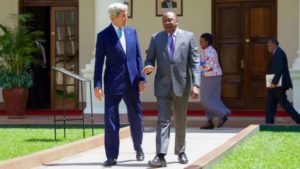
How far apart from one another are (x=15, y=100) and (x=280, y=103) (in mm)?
5804

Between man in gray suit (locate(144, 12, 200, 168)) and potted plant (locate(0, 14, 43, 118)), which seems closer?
man in gray suit (locate(144, 12, 200, 168))

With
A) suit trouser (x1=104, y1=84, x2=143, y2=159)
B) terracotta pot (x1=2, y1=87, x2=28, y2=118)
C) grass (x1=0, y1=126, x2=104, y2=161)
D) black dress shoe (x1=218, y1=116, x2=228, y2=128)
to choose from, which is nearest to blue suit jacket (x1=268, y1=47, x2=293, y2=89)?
black dress shoe (x1=218, y1=116, x2=228, y2=128)

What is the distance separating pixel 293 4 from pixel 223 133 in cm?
579

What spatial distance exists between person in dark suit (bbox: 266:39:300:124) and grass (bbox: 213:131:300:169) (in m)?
1.44

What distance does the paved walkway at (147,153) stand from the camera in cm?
938

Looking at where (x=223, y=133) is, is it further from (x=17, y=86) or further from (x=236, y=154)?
(x=17, y=86)

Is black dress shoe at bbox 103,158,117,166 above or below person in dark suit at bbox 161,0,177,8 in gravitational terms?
below

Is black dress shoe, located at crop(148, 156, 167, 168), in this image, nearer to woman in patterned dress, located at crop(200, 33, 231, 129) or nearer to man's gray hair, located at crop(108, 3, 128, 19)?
man's gray hair, located at crop(108, 3, 128, 19)

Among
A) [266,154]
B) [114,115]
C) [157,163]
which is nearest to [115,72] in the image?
[114,115]

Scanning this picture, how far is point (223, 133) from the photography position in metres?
13.8

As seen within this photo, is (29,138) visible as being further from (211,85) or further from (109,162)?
(211,85)

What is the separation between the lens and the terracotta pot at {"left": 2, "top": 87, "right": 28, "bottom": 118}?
54.4 feet

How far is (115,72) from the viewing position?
927 cm

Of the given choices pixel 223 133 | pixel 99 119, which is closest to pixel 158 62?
pixel 223 133
